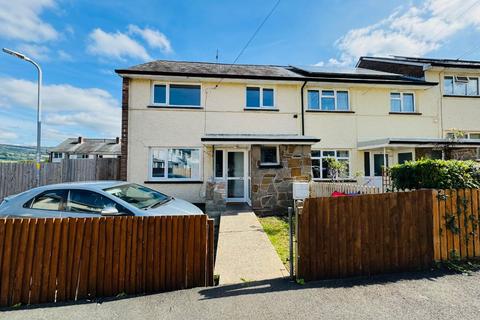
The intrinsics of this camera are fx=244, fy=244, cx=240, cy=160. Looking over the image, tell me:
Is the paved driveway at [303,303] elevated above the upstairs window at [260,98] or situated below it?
below

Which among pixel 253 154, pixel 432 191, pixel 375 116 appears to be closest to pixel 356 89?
pixel 375 116

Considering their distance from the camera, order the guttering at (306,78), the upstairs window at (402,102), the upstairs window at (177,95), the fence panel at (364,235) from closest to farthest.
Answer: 1. the fence panel at (364,235)
2. the guttering at (306,78)
3. the upstairs window at (177,95)
4. the upstairs window at (402,102)

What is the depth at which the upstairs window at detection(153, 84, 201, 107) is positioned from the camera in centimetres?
1155

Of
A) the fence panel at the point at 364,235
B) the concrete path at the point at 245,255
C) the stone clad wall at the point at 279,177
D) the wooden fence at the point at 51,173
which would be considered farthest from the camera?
the wooden fence at the point at 51,173

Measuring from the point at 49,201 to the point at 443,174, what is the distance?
24.8 feet

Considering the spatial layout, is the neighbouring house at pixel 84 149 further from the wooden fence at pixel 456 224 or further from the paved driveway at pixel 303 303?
the wooden fence at pixel 456 224

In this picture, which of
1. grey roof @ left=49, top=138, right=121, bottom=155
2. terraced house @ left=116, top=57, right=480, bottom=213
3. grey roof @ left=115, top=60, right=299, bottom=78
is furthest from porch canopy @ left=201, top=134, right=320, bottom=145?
grey roof @ left=49, top=138, right=121, bottom=155

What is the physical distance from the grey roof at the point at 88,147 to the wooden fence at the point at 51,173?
3085cm

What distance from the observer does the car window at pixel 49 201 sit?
462cm

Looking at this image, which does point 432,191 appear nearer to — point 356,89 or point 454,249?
point 454,249

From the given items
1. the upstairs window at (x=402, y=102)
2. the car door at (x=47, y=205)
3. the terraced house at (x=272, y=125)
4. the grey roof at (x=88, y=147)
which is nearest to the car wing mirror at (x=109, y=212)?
the car door at (x=47, y=205)

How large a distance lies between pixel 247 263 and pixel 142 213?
221 cm

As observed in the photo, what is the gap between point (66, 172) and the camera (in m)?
11.1

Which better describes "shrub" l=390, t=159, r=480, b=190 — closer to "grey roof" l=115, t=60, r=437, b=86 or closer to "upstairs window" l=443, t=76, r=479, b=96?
"grey roof" l=115, t=60, r=437, b=86
